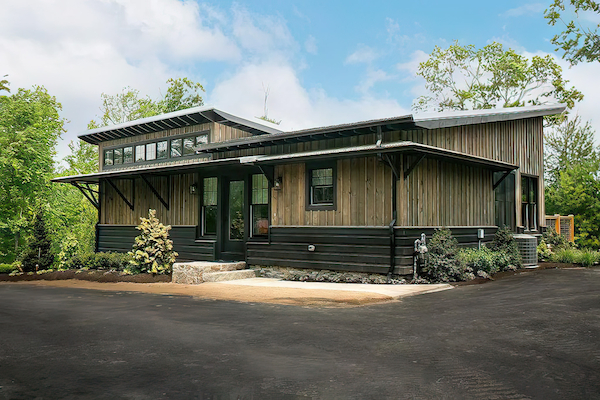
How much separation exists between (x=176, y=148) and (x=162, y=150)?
83 cm

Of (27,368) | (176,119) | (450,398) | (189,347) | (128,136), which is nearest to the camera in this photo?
(450,398)

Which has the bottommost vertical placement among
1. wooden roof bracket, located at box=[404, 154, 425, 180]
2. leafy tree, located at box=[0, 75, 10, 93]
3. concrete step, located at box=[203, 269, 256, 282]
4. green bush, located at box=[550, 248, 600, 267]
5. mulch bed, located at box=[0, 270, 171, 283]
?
mulch bed, located at box=[0, 270, 171, 283]

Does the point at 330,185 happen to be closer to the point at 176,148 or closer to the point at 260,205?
the point at 260,205

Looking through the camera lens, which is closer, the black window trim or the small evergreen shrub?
the black window trim

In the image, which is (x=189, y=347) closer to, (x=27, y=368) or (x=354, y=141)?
(x=27, y=368)

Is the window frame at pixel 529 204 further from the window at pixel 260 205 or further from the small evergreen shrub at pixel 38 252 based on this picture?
the small evergreen shrub at pixel 38 252

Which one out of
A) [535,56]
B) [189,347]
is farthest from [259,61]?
[189,347]

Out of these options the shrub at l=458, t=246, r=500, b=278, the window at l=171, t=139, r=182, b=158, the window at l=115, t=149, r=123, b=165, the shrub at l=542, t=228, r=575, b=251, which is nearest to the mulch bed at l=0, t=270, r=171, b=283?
the window at l=171, t=139, r=182, b=158

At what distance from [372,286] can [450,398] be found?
23.5 feet

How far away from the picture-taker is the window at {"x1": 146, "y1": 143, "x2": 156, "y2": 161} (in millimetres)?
19016

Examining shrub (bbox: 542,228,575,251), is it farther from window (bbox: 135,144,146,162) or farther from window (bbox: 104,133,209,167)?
window (bbox: 135,144,146,162)

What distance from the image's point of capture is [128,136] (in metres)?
20.1

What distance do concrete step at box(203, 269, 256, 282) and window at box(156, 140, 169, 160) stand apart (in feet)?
22.4

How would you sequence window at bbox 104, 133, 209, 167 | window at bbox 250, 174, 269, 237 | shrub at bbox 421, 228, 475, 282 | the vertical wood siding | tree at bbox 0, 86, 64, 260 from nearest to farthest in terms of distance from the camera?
shrub at bbox 421, 228, 475, 282 < window at bbox 250, 174, 269, 237 < the vertical wood siding < window at bbox 104, 133, 209, 167 < tree at bbox 0, 86, 64, 260
